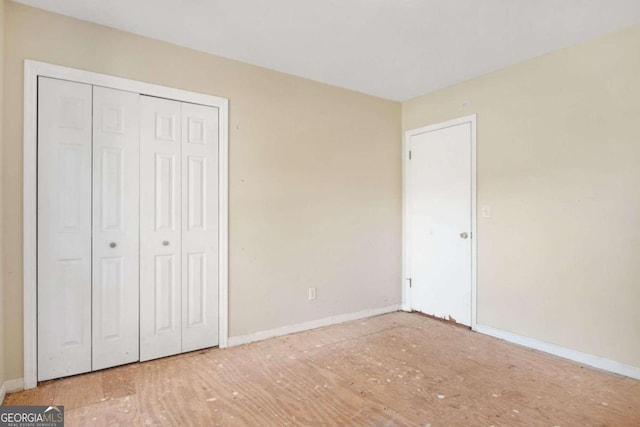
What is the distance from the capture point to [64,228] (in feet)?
7.80

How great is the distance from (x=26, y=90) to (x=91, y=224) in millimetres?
936

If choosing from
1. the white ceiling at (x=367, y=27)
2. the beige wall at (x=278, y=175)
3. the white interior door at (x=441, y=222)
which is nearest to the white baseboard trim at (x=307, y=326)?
the beige wall at (x=278, y=175)

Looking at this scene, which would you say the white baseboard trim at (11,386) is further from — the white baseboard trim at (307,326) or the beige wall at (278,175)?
the white baseboard trim at (307,326)

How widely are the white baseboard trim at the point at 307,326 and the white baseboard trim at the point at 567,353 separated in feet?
3.39

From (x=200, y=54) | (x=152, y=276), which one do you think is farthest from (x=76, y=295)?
(x=200, y=54)

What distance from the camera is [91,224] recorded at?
246 cm

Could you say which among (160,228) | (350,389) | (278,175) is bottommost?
(350,389)

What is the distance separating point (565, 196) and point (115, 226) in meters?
3.49

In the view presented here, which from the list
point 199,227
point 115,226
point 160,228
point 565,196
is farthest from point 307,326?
point 565,196

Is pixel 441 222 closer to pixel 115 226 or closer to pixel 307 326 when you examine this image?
pixel 307 326

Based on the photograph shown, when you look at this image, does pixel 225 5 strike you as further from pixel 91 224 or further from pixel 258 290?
pixel 258 290

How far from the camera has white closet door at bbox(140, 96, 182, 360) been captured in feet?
8.73

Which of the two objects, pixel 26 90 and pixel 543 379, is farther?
pixel 543 379

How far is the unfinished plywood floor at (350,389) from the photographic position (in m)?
1.99
